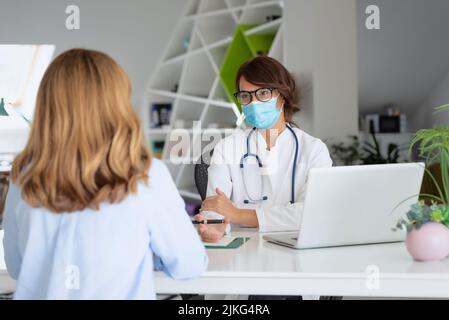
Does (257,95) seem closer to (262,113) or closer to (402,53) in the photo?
(262,113)

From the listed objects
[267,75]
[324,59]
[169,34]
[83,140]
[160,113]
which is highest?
[169,34]

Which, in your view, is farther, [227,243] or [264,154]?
[264,154]

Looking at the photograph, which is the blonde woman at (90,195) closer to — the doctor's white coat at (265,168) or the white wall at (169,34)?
the doctor's white coat at (265,168)

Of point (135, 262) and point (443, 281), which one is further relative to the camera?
point (443, 281)

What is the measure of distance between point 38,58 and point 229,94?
181 centimetres

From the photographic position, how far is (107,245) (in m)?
1.37

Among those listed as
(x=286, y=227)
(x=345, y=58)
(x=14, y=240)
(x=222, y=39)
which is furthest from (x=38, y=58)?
(x=14, y=240)

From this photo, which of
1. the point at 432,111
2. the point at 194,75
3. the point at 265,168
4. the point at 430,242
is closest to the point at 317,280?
the point at 430,242

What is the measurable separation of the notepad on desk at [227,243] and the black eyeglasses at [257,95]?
641mm

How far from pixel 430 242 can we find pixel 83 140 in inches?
34.6

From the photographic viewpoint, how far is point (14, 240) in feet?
4.99
